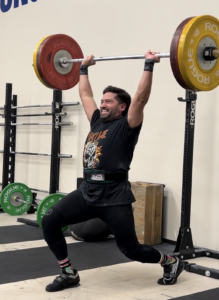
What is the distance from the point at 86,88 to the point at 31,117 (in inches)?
109

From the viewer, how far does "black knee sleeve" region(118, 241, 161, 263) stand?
247cm

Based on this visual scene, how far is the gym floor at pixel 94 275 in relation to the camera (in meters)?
2.49

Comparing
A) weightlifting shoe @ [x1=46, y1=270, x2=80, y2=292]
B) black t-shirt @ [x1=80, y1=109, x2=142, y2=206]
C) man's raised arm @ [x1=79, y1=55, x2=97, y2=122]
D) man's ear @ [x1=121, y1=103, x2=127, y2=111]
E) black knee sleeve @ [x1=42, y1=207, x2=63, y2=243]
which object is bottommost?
weightlifting shoe @ [x1=46, y1=270, x2=80, y2=292]

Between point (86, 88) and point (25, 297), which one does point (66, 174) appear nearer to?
point (86, 88)

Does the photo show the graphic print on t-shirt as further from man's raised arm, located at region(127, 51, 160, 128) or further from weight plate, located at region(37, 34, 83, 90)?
weight plate, located at region(37, 34, 83, 90)

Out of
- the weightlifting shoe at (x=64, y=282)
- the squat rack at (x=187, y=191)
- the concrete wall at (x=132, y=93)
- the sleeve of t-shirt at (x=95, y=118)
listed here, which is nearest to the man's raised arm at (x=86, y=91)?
the sleeve of t-shirt at (x=95, y=118)

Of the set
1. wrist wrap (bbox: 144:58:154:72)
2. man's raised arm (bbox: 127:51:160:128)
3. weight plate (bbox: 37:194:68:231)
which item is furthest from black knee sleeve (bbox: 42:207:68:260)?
weight plate (bbox: 37:194:68:231)

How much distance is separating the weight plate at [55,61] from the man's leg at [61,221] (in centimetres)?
99

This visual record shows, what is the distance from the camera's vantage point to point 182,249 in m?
3.28

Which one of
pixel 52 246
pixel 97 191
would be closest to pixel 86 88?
pixel 97 191

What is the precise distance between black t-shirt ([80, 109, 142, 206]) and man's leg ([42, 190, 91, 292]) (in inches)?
2.9

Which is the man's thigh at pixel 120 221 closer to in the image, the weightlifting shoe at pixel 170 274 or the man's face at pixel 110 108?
the weightlifting shoe at pixel 170 274

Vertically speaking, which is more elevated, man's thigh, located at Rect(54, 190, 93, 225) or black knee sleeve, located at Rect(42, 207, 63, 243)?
man's thigh, located at Rect(54, 190, 93, 225)

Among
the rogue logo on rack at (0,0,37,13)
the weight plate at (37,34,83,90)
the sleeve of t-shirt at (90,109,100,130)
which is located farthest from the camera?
the rogue logo on rack at (0,0,37,13)
